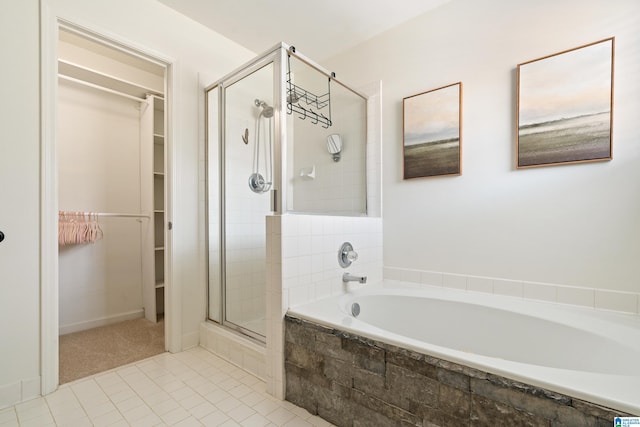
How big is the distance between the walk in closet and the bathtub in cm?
168

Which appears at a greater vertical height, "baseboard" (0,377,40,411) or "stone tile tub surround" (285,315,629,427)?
"stone tile tub surround" (285,315,629,427)

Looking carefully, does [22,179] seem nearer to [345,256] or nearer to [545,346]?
[345,256]

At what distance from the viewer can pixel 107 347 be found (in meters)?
2.23

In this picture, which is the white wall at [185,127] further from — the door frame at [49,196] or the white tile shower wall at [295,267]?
the white tile shower wall at [295,267]

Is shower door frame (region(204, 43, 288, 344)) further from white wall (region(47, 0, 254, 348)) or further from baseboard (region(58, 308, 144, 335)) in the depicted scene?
baseboard (region(58, 308, 144, 335))

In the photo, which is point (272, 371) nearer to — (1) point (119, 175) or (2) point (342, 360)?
(2) point (342, 360)

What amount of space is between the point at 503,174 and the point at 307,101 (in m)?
1.37

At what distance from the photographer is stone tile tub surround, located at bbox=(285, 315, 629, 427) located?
33.3 inches

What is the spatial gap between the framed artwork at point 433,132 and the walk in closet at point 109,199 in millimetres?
1918

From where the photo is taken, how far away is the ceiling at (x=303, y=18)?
6.84 feet

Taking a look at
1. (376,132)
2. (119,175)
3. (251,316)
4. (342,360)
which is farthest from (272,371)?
(119,175)

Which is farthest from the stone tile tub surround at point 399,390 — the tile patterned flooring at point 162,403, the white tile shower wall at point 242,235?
the white tile shower wall at point 242,235

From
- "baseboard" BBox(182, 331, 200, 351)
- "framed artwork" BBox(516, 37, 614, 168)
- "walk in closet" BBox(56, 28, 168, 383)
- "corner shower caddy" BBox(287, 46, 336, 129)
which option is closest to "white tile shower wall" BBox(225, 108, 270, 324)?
"baseboard" BBox(182, 331, 200, 351)

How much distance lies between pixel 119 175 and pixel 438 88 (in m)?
2.96
